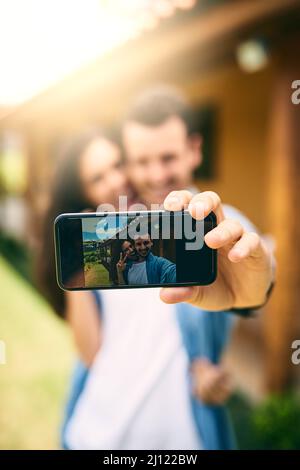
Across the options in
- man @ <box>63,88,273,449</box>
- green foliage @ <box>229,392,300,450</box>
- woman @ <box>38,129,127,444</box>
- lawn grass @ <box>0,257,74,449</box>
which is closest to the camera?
man @ <box>63,88,273,449</box>

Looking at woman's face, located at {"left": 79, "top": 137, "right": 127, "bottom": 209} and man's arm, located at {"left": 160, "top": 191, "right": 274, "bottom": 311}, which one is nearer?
man's arm, located at {"left": 160, "top": 191, "right": 274, "bottom": 311}

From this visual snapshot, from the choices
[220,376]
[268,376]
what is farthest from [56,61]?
[268,376]

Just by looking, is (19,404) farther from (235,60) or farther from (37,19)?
(235,60)

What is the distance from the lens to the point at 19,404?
153 centimetres

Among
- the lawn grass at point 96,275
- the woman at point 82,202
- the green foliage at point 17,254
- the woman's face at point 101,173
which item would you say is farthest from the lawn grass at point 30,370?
the lawn grass at point 96,275

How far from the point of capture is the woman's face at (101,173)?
1.22m

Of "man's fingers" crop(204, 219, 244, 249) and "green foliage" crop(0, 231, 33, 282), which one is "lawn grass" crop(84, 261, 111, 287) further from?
"green foliage" crop(0, 231, 33, 282)

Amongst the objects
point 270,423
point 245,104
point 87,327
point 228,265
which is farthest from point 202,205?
point 245,104

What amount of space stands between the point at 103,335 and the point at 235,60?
6.78 feet

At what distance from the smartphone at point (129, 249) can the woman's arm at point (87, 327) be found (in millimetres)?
414

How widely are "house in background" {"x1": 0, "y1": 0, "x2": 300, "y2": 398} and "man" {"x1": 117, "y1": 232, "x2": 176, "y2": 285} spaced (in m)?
0.71

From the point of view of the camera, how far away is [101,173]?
1.26 metres

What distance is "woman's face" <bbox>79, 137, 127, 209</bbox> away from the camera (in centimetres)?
122

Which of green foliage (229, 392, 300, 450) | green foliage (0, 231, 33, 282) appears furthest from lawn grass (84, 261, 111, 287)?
green foliage (0, 231, 33, 282)
